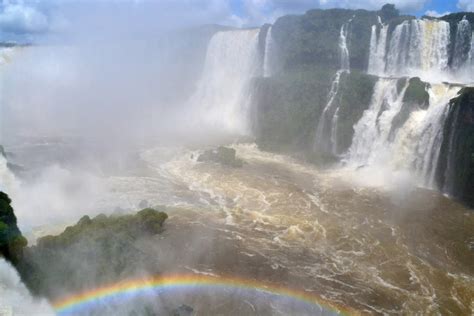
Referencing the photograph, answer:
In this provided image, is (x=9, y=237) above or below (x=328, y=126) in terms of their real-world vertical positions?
below

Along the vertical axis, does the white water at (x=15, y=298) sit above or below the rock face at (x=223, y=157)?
above

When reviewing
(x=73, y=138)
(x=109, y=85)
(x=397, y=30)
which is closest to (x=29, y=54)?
(x=109, y=85)

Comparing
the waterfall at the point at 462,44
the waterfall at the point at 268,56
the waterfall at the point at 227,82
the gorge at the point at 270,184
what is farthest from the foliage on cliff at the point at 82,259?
the waterfall at the point at 268,56

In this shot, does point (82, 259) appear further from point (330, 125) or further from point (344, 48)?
point (344, 48)

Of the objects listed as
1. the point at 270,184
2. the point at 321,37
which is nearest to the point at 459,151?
the point at 270,184

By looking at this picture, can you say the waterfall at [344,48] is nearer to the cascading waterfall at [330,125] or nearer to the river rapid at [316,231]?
the cascading waterfall at [330,125]

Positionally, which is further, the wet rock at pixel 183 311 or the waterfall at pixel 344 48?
the waterfall at pixel 344 48
